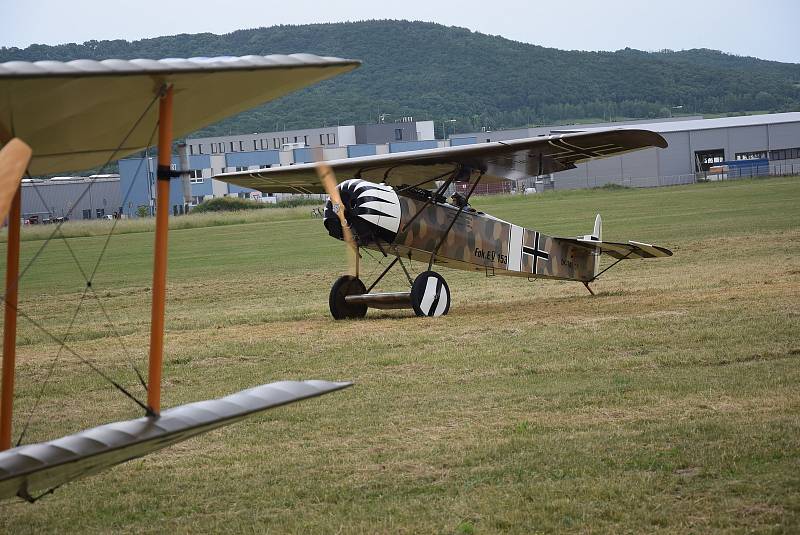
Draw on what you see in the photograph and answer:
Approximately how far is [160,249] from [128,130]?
1.42 meters

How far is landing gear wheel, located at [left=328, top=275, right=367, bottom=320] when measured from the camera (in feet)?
48.5

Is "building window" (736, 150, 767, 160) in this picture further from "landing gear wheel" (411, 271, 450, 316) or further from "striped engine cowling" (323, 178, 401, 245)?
"striped engine cowling" (323, 178, 401, 245)

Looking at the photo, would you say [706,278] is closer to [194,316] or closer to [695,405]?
[194,316]

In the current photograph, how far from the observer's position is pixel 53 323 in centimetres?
1705

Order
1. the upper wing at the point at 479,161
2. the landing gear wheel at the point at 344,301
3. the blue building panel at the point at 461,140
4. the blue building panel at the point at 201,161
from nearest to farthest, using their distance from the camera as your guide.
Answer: the upper wing at the point at 479,161
the landing gear wheel at the point at 344,301
the blue building panel at the point at 201,161
the blue building panel at the point at 461,140

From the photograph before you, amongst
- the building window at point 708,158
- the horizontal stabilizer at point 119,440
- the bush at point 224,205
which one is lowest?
the bush at point 224,205

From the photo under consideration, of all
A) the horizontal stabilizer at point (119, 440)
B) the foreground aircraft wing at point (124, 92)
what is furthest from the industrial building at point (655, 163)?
the horizontal stabilizer at point (119, 440)

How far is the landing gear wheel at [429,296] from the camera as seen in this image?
557 inches

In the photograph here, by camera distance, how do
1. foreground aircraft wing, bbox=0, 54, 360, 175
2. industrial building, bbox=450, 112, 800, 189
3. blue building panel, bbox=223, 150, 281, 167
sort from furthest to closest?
blue building panel, bbox=223, 150, 281, 167 → industrial building, bbox=450, 112, 800, 189 → foreground aircraft wing, bbox=0, 54, 360, 175

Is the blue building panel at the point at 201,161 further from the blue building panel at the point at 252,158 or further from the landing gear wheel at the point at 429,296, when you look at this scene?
the landing gear wheel at the point at 429,296

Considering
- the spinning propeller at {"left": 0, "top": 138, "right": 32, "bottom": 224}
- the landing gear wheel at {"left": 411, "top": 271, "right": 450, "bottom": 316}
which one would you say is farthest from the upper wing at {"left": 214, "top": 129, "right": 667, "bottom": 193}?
the spinning propeller at {"left": 0, "top": 138, "right": 32, "bottom": 224}

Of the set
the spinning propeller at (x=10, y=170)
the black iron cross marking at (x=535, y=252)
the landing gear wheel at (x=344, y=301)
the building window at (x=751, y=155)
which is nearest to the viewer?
→ the spinning propeller at (x=10, y=170)

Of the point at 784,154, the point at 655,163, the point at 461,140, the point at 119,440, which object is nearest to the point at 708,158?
the point at 784,154

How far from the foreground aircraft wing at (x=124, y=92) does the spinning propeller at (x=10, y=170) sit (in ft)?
0.94
